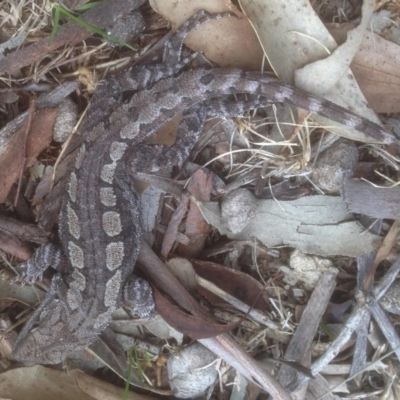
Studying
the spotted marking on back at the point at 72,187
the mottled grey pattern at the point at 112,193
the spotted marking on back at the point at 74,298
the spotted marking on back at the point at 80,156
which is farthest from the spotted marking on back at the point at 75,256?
the spotted marking on back at the point at 80,156

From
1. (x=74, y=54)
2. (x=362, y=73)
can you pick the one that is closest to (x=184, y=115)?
(x=74, y=54)

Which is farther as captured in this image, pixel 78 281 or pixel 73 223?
pixel 78 281

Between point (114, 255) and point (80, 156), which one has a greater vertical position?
point (80, 156)

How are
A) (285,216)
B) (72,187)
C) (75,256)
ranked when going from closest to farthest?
(285,216)
(72,187)
(75,256)

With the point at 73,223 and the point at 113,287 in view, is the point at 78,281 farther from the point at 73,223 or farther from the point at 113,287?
the point at 73,223

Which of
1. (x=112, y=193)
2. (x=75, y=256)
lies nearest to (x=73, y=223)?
(x=75, y=256)

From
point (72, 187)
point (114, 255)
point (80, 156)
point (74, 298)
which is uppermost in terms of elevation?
point (80, 156)
